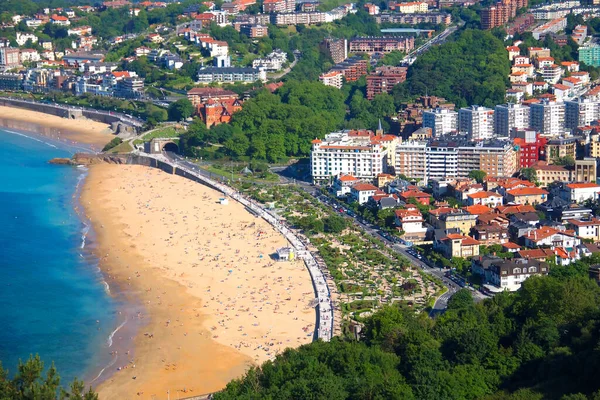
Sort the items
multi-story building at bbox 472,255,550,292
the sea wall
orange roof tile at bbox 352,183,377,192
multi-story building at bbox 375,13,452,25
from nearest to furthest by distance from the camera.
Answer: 1. multi-story building at bbox 472,255,550,292
2. orange roof tile at bbox 352,183,377,192
3. the sea wall
4. multi-story building at bbox 375,13,452,25

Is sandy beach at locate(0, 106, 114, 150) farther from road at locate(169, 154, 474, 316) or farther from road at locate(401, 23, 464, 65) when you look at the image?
road at locate(401, 23, 464, 65)

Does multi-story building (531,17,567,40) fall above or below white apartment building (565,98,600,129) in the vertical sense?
above

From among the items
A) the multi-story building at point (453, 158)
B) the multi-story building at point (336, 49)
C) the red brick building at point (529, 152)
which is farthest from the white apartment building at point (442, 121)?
the multi-story building at point (336, 49)

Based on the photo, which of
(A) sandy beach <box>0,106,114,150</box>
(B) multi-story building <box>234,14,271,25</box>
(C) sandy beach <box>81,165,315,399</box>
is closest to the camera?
(C) sandy beach <box>81,165,315,399</box>

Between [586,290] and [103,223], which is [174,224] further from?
[586,290]

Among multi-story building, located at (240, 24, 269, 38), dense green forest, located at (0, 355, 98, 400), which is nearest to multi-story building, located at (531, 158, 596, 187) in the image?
dense green forest, located at (0, 355, 98, 400)

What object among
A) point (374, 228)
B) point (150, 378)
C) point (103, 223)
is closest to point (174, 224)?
point (103, 223)
